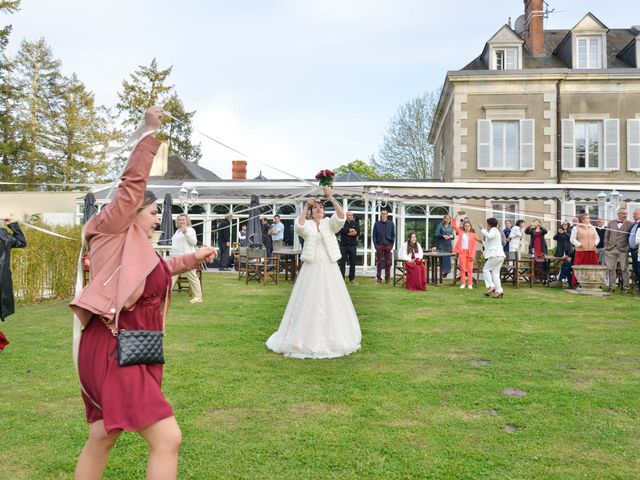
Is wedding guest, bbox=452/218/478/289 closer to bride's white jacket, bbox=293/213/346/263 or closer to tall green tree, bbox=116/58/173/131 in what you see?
bride's white jacket, bbox=293/213/346/263

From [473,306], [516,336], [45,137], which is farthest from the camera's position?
[45,137]

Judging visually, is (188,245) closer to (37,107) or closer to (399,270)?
(399,270)

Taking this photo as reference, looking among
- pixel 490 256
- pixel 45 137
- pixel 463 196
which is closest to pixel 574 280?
pixel 490 256

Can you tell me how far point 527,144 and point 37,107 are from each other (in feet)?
106

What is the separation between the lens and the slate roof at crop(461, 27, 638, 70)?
22391 mm

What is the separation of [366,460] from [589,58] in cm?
2343

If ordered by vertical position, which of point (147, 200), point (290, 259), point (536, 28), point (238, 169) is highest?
point (536, 28)

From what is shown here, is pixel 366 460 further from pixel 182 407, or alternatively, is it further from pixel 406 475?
pixel 182 407

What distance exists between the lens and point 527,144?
21.6m

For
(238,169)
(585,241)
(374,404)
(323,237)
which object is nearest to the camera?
(374,404)

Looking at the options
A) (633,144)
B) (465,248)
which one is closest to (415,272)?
(465,248)

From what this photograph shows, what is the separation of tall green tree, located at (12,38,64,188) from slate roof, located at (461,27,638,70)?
2873 cm

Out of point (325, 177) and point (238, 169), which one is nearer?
point (325, 177)

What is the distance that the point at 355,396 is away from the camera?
480 cm
